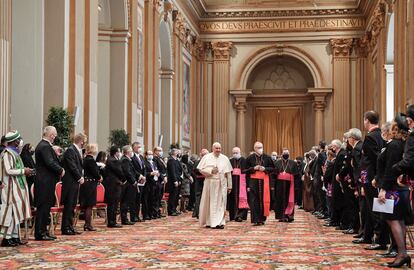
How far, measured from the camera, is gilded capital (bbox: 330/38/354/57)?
2919cm

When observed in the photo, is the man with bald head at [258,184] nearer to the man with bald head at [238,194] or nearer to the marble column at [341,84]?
the man with bald head at [238,194]

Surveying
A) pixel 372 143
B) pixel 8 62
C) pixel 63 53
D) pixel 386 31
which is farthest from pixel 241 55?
pixel 372 143

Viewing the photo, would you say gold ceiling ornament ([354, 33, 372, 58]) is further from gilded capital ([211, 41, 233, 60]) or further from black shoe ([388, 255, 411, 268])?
black shoe ([388, 255, 411, 268])

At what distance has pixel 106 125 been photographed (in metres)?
18.5

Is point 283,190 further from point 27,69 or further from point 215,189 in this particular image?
point 27,69

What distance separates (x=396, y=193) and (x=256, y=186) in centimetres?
683

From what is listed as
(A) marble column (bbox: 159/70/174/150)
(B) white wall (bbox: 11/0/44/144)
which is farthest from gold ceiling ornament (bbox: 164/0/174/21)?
(B) white wall (bbox: 11/0/44/144)

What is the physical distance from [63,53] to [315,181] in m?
6.47

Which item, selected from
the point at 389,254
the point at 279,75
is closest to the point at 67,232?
the point at 389,254

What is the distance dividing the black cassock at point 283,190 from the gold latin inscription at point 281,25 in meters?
14.9

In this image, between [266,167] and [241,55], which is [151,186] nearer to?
[266,167]

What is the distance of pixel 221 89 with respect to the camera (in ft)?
98.3

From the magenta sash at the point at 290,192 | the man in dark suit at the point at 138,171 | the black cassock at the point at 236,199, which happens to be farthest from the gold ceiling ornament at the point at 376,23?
the man in dark suit at the point at 138,171

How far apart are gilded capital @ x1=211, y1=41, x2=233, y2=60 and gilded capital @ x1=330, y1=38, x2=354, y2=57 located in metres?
4.36
